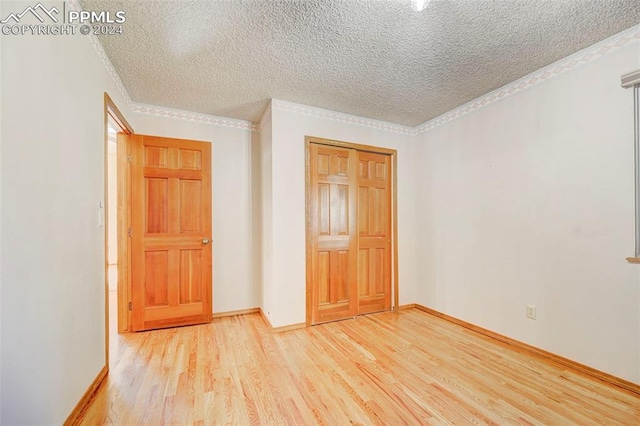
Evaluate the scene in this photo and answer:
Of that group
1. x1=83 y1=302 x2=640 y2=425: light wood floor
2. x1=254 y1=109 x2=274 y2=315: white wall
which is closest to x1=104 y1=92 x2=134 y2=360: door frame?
x1=83 y1=302 x2=640 y2=425: light wood floor

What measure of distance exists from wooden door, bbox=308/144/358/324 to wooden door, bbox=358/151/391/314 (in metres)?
0.13

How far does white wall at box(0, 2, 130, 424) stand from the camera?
1.07m

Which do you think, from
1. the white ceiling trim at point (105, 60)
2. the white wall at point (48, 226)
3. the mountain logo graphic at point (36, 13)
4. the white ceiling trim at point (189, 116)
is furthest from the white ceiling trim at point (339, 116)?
the mountain logo graphic at point (36, 13)

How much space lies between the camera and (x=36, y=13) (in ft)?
4.03

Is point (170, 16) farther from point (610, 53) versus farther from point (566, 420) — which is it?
point (566, 420)

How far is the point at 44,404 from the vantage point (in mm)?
1243

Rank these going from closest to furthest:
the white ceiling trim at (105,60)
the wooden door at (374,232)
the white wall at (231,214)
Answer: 1. the white ceiling trim at (105,60)
2. the white wall at (231,214)
3. the wooden door at (374,232)

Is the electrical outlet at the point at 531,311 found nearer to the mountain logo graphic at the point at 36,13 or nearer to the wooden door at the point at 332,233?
the wooden door at the point at 332,233

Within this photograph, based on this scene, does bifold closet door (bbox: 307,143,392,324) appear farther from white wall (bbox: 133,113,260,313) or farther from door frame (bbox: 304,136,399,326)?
white wall (bbox: 133,113,260,313)

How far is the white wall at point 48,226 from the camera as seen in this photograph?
1.07 m

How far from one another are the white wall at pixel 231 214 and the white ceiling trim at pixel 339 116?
2.49 ft

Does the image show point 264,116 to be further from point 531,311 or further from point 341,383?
point 531,311

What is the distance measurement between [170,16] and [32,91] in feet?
2.98

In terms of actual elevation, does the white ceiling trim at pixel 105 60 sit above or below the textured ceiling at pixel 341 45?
below
